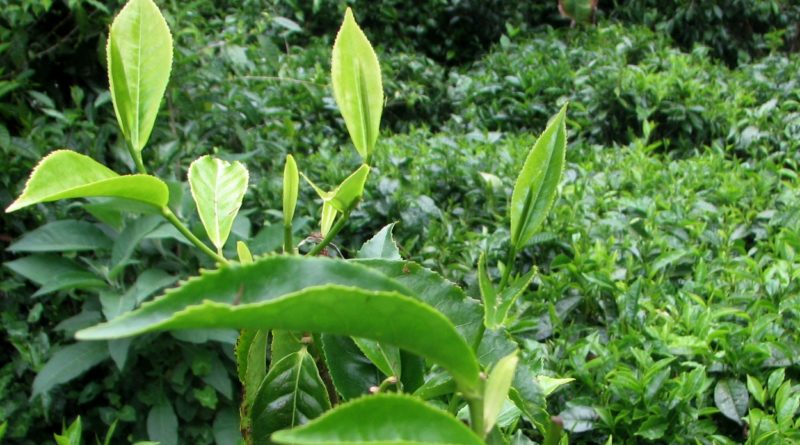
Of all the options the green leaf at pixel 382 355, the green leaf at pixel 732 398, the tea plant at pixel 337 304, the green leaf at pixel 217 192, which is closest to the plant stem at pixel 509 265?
the tea plant at pixel 337 304

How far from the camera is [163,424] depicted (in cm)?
210

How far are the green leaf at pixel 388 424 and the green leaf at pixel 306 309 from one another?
0.12ft

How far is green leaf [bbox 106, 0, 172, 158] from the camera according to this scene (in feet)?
2.06

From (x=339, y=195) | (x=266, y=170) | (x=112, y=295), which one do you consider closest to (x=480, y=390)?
(x=339, y=195)

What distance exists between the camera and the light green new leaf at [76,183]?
54cm

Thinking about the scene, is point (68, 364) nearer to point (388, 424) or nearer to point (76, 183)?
point (76, 183)

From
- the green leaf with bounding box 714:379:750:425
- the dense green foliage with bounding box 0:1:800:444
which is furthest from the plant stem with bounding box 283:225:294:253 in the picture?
the green leaf with bounding box 714:379:750:425

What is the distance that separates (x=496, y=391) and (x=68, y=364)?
5.90 ft

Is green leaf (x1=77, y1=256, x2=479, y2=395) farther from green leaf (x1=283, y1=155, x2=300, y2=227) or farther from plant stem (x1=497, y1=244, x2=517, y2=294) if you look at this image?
green leaf (x1=283, y1=155, x2=300, y2=227)

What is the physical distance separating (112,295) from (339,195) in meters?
1.64

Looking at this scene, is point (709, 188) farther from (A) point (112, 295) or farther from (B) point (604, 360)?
(A) point (112, 295)

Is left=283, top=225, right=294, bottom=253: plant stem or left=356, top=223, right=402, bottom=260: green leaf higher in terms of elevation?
left=283, top=225, right=294, bottom=253: plant stem

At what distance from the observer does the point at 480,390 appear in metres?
0.47

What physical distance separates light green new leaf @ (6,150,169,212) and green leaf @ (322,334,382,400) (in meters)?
0.18
